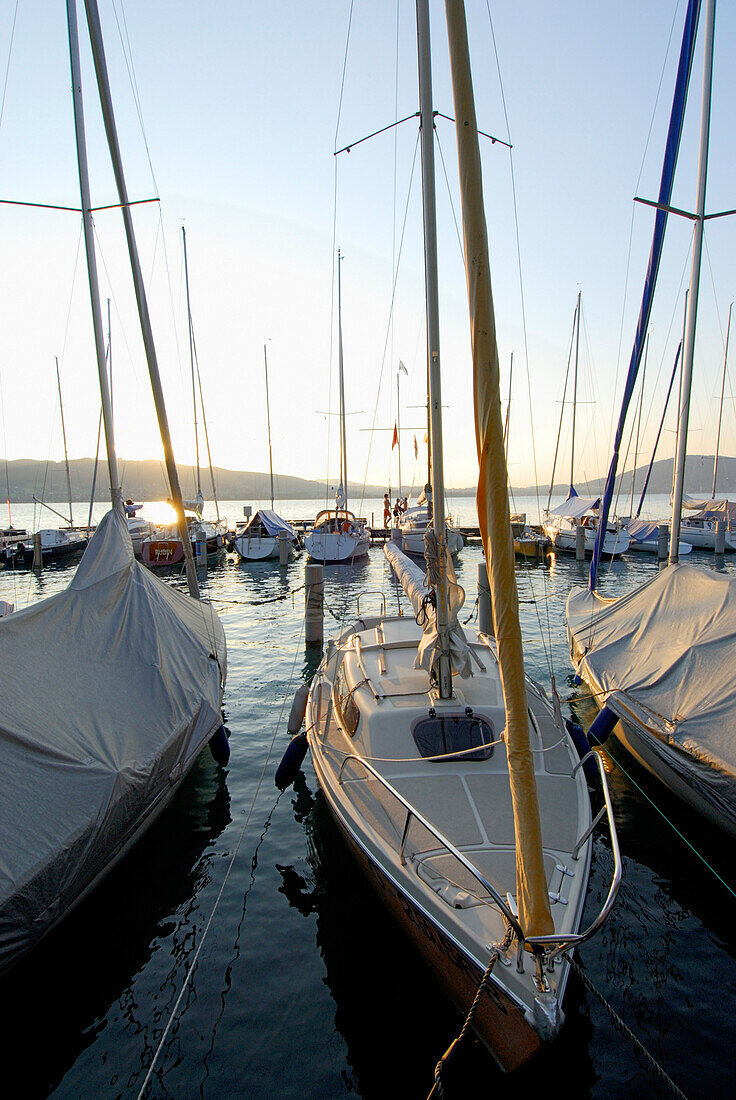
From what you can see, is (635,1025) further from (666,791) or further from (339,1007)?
(666,791)

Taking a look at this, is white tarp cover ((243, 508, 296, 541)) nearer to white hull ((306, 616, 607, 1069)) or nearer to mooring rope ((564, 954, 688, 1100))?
white hull ((306, 616, 607, 1069))

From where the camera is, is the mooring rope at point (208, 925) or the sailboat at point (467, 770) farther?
the mooring rope at point (208, 925)

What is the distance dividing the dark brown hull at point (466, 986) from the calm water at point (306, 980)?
0.50 metres

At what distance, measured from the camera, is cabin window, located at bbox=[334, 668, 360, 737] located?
25.3 ft

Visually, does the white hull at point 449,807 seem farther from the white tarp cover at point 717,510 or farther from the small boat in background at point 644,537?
the white tarp cover at point 717,510

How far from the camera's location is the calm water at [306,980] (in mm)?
4688

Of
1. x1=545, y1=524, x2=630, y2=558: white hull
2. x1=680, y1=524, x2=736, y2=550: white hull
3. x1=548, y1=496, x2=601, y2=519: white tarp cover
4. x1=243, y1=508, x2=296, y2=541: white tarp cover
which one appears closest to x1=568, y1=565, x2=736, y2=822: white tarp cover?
x1=545, y1=524, x2=630, y2=558: white hull

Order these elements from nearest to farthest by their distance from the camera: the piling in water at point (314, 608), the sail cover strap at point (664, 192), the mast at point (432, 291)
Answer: the mast at point (432, 291), the sail cover strap at point (664, 192), the piling in water at point (314, 608)

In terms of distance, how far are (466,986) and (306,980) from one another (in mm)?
1998

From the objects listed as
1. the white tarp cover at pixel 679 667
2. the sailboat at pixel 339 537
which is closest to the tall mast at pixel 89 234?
the white tarp cover at pixel 679 667

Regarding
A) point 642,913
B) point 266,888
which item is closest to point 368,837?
point 266,888

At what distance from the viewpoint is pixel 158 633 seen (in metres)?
9.16

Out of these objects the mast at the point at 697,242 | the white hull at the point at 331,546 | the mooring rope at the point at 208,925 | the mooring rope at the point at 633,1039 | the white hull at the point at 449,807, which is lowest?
the mooring rope at the point at 208,925

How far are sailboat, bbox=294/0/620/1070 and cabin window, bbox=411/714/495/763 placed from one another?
16mm
